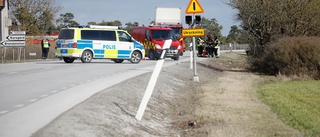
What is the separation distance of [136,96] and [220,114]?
2.52 metres

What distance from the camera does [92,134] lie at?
8922 millimetres

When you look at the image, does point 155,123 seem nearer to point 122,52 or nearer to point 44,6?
point 122,52

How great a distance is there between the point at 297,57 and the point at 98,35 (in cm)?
996

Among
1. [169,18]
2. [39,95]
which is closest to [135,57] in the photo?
[169,18]

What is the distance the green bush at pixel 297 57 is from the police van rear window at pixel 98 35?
8.17m

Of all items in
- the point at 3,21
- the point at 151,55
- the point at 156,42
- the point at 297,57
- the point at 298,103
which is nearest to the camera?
the point at 298,103

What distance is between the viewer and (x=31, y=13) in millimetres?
67000

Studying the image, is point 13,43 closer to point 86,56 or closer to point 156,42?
point 156,42

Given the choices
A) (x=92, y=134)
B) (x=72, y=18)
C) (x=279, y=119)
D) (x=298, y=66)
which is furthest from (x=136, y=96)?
(x=72, y=18)

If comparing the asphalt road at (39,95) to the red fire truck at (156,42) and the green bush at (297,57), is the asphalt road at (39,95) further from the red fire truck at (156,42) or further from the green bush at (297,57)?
the red fire truck at (156,42)

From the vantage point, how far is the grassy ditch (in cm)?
1171

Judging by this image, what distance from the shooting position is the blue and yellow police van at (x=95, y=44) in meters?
29.5

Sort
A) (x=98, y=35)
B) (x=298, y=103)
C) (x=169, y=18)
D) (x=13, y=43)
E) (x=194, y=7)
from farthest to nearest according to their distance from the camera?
(x=169, y=18) → (x=13, y=43) → (x=98, y=35) → (x=194, y=7) → (x=298, y=103)

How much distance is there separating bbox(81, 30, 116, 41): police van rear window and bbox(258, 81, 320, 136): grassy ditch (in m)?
10.1
